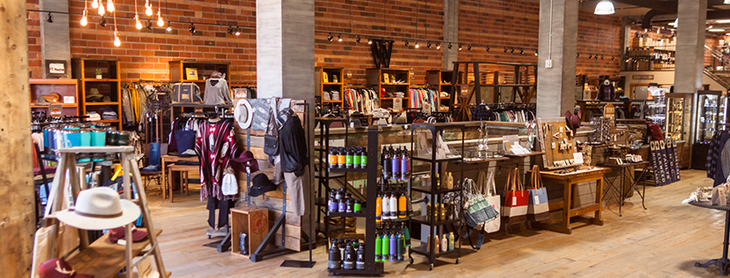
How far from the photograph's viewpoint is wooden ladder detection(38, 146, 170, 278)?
2.45 m

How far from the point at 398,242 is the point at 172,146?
4.64 metres

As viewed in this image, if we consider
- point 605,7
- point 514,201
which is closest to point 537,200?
point 514,201

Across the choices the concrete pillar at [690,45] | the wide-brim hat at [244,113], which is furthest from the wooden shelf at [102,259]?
the concrete pillar at [690,45]

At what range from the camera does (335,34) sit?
12.6 metres

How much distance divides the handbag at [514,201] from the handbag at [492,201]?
0.50 feet

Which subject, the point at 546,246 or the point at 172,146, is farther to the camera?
the point at 172,146

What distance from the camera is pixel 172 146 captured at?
8203 millimetres

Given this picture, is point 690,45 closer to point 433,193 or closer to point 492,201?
point 492,201

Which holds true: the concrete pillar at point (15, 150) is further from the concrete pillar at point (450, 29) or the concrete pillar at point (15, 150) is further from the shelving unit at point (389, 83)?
the concrete pillar at point (450, 29)

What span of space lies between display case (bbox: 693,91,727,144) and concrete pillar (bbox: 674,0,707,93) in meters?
0.28

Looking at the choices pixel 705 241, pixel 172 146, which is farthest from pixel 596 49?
pixel 172 146

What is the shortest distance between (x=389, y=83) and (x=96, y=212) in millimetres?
10776

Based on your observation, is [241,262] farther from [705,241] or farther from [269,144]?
[705,241]

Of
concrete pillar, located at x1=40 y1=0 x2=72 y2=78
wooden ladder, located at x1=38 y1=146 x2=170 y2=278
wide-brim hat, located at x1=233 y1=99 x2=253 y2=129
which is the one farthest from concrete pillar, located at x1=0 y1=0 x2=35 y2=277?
concrete pillar, located at x1=40 y1=0 x2=72 y2=78
